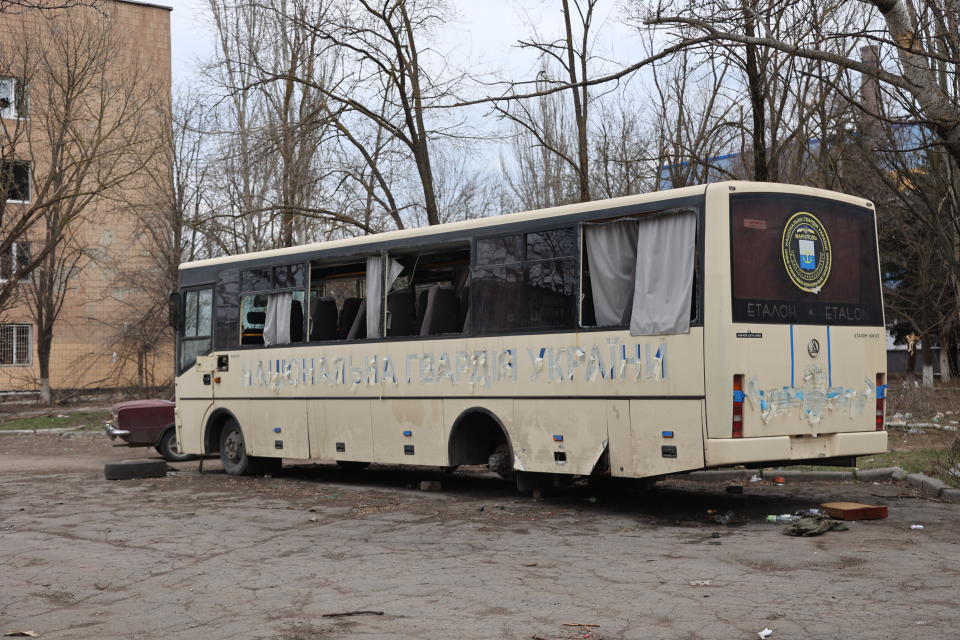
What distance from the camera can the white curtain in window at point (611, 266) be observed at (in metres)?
11.6

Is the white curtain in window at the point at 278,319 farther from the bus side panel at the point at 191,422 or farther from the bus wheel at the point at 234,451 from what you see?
the bus side panel at the point at 191,422

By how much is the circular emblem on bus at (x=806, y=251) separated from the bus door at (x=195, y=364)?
31.5 ft

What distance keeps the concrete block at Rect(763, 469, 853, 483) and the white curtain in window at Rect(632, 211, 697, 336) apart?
13.9 ft

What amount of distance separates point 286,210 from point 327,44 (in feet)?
11.7

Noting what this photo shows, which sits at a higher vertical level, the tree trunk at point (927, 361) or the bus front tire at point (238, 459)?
the tree trunk at point (927, 361)

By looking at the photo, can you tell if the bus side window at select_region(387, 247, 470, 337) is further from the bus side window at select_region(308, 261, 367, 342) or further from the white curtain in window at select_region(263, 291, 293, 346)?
the white curtain in window at select_region(263, 291, 293, 346)

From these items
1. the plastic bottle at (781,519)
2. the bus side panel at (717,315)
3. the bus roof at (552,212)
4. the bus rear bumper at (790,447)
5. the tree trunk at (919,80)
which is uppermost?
the tree trunk at (919,80)

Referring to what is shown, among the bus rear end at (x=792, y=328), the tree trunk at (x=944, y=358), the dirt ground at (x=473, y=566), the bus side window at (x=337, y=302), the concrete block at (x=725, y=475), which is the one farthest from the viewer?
the tree trunk at (x=944, y=358)

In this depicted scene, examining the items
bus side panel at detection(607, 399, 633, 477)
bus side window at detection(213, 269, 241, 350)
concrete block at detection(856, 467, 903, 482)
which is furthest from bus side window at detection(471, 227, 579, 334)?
bus side window at detection(213, 269, 241, 350)

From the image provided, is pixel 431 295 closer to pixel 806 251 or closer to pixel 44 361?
pixel 806 251

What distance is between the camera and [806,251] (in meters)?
11.3

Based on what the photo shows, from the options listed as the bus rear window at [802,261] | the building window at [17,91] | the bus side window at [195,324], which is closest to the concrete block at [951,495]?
the bus rear window at [802,261]

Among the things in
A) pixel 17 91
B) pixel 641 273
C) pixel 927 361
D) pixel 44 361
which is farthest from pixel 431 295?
pixel 927 361

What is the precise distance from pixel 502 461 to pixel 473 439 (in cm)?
58
